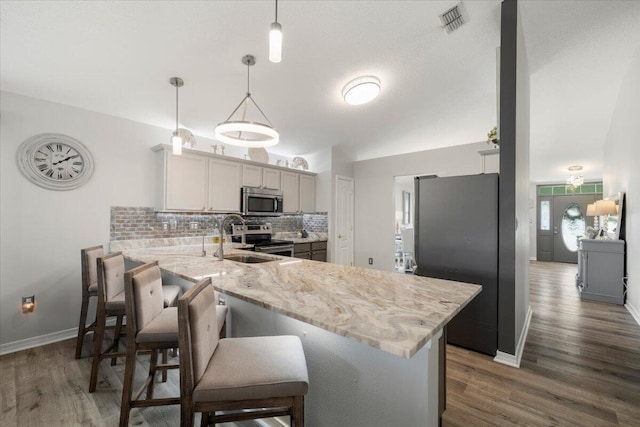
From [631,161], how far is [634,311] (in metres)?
1.92

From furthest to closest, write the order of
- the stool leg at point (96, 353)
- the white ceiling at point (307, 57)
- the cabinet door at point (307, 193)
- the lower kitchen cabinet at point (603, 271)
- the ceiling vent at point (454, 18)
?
the cabinet door at point (307, 193) < the lower kitchen cabinet at point (603, 271) < the ceiling vent at point (454, 18) < the white ceiling at point (307, 57) < the stool leg at point (96, 353)

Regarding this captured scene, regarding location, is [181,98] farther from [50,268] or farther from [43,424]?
[43,424]

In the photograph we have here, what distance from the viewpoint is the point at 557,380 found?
2.09 meters

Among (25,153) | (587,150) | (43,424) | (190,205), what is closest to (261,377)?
(43,424)

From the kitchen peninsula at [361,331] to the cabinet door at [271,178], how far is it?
2.86 metres

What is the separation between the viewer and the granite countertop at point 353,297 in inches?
35.9

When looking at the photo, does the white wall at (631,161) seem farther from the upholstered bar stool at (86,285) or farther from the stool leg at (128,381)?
the upholstered bar stool at (86,285)

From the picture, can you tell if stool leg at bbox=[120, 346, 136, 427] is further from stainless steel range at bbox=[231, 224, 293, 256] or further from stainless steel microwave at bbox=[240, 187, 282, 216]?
stainless steel microwave at bbox=[240, 187, 282, 216]

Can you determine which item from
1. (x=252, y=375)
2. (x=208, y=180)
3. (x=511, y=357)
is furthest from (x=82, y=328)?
(x=511, y=357)

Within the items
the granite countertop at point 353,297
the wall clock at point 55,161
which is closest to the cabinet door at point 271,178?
the wall clock at point 55,161

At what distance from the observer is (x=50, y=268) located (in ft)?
9.21

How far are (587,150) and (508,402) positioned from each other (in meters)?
6.45

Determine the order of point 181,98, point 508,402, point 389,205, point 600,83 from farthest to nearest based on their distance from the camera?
point 389,205, point 600,83, point 181,98, point 508,402

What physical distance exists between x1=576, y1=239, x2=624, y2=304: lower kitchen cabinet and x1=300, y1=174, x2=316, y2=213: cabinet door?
4.38m
